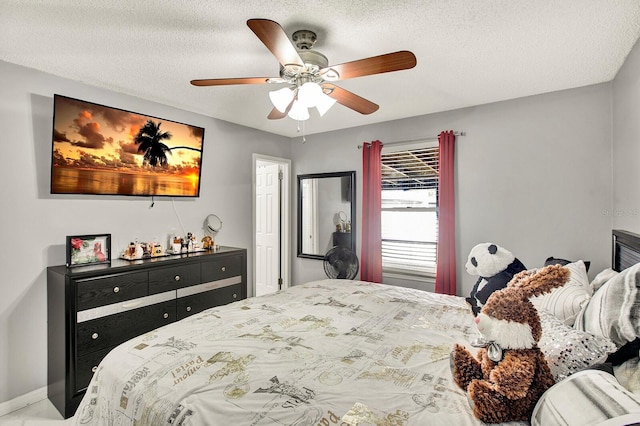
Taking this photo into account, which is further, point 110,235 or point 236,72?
point 110,235

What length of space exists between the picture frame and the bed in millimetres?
1306

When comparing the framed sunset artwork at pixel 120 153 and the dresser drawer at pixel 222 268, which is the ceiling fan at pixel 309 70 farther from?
the dresser drawer at pixel 222 268

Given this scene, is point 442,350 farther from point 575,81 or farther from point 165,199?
point 165,199

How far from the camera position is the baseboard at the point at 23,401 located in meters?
2.27

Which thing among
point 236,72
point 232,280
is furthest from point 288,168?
point 236,72

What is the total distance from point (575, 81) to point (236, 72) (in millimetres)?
2763

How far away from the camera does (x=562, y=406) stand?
87 centimetres

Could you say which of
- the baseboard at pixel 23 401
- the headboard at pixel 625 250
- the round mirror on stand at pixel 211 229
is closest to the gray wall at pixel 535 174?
the headboard at pixel 625 250

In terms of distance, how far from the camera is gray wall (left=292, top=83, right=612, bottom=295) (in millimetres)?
2727

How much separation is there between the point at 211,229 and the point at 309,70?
229 cm

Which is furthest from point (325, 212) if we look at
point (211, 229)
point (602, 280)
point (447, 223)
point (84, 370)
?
point (602, 280)

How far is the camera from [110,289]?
94.9 inches

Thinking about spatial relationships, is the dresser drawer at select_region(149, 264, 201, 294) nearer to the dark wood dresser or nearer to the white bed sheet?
the dark wood dresser

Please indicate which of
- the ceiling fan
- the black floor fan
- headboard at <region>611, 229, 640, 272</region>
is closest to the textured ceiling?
the ceiling fan
